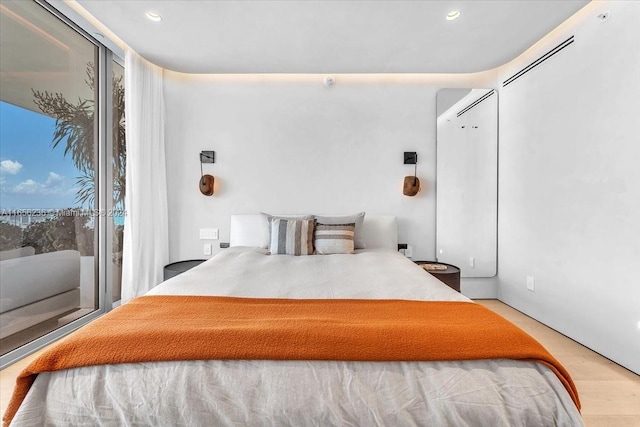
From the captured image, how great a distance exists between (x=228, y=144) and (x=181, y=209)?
2.82 ft

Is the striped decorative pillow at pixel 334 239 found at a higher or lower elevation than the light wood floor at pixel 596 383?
higher

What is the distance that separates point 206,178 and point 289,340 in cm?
252

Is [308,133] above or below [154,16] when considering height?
below

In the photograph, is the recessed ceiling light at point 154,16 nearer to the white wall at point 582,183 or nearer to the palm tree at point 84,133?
the palm tree at point 84,133

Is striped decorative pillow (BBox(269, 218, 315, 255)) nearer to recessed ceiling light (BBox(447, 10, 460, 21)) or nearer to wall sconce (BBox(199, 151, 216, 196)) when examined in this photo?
wall sconce (BBox(199, 151, 216, 196))

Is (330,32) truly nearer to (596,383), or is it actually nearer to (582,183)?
(582,183)

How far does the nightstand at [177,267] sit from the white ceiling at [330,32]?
Answer: 1942mm

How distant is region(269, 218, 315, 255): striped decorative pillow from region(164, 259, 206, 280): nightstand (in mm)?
854

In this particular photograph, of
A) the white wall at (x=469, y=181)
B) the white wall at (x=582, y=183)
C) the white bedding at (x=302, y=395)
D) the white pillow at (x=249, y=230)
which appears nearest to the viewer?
the white bedding at (x=302, y=395)

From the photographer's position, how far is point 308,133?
3.25 m

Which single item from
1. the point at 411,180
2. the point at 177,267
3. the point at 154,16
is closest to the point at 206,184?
the point at 177,267

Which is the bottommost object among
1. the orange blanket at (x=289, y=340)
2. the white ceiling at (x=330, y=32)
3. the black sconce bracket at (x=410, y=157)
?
the orange blanket at (x=289, y=340)

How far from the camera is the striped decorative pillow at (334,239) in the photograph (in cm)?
261

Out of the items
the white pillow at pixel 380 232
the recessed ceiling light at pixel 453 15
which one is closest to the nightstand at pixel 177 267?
the white pillow at pixel 380 232
